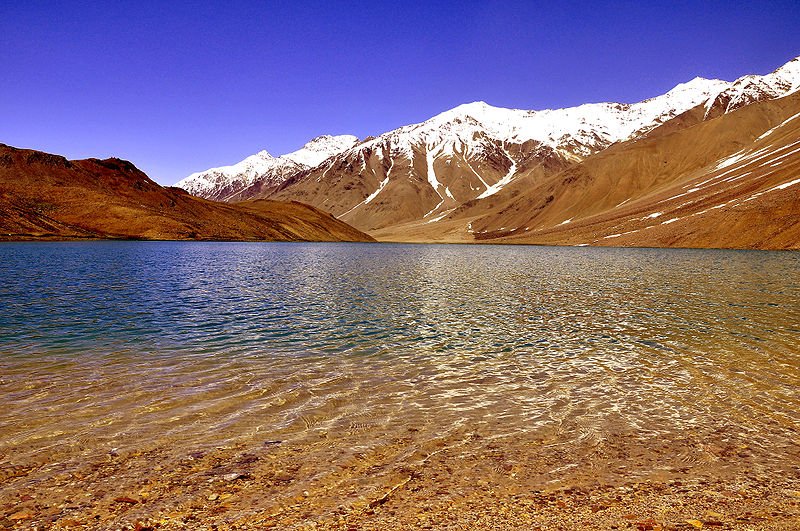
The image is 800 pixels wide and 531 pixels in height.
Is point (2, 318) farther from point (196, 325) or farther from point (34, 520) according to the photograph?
point (34, 520)

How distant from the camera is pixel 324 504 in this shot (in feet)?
24.1

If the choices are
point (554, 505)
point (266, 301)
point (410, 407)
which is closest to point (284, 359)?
point (410, 407)

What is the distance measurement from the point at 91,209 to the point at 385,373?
18126cm

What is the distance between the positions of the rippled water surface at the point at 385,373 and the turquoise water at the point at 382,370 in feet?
0.21

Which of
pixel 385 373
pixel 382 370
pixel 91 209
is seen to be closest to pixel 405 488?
pixel 385 373

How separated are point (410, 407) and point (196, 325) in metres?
13.4

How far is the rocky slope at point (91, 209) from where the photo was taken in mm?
145375

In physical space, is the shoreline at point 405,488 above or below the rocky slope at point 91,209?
below

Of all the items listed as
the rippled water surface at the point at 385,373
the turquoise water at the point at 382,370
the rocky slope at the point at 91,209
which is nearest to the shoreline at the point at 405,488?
the rippled water surface at the point at 385,373

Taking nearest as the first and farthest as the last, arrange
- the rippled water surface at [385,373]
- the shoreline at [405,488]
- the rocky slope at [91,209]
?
the shoreline at [405,488]
the rippled water surface at [385,373]
the rocky slope at [91,209]

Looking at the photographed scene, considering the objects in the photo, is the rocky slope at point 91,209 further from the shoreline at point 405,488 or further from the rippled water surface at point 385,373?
the shoreline at point 405,488

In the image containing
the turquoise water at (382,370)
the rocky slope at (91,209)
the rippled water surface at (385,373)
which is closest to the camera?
the rippled water surface at (385,373)

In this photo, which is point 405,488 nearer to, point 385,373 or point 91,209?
point 385,373

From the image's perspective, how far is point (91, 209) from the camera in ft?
542
